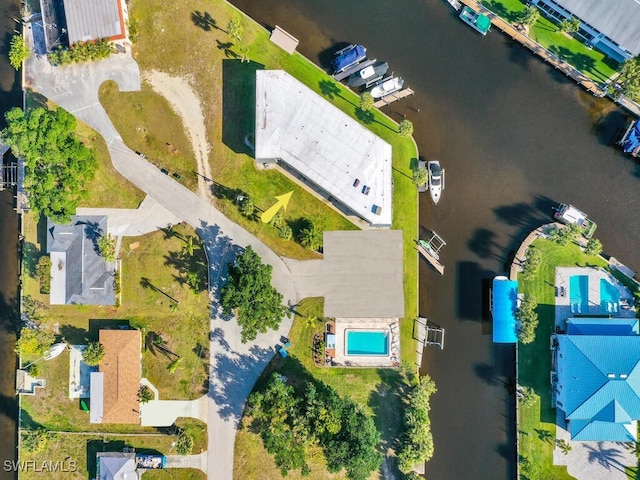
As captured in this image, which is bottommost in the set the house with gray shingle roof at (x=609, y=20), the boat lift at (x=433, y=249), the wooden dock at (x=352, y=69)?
the boat lift at (x=433, y=249)

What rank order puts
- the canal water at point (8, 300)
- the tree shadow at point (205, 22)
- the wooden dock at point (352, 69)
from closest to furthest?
the wooden dock at point (352, 69), the tree shadow at point (205, 22), the canal water at point (8, 300)

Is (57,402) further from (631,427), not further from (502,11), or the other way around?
(502,11)

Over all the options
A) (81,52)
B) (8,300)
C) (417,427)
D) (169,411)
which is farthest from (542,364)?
(81,52)

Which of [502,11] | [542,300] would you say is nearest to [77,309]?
[542,300]

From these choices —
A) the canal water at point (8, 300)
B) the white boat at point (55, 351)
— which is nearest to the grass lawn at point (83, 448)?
the canal water at point (8, 300)

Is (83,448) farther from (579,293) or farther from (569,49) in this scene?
(569,49)

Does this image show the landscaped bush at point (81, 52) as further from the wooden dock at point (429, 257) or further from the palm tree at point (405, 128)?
the wooden dock at point (429, 257)

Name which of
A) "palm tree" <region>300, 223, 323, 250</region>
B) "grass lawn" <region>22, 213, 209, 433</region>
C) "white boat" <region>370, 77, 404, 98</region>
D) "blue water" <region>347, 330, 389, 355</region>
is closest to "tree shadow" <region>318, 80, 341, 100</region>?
"white boat" <region>370, 77, 404, 98</region>
